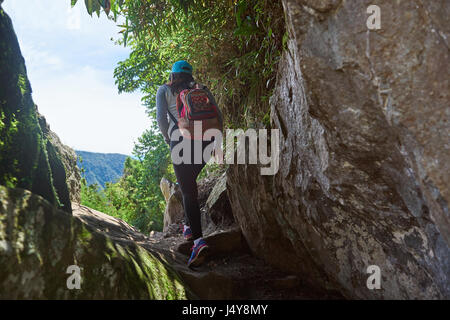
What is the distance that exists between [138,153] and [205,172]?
30.8 ft

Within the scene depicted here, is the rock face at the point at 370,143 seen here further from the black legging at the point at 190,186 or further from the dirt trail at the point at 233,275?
the black legging at the point at 190,186

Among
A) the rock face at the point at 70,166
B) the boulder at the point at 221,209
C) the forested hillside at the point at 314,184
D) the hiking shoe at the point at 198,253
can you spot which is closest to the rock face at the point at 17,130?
the forested hillside at the point at 314,184

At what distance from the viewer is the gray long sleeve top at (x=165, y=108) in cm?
370

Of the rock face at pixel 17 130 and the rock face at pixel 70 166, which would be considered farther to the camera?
the rock face at pixel 70 166

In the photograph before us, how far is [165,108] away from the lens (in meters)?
3.72

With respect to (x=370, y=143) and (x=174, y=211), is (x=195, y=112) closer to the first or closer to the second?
(x=370, y=143)

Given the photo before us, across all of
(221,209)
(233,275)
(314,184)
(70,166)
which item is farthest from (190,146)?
(70,166)

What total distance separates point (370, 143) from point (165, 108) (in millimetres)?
2299

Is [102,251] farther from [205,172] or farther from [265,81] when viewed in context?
[205,172]

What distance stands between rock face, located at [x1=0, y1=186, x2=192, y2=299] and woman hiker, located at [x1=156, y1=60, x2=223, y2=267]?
1.12 meters

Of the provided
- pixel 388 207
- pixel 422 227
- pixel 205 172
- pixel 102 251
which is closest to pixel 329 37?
pixel 388 207

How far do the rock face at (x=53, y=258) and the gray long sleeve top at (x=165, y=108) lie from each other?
63.1 inches
